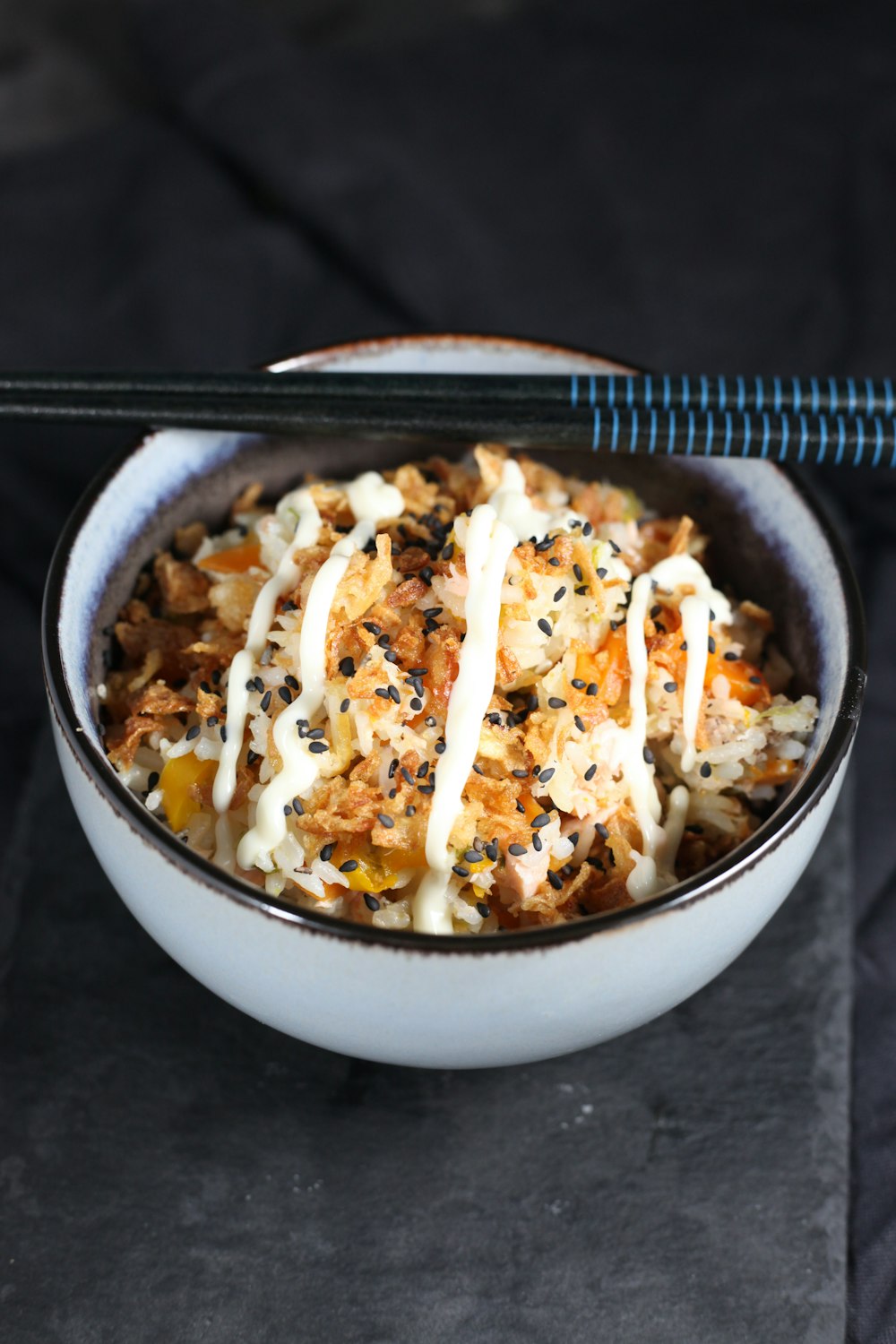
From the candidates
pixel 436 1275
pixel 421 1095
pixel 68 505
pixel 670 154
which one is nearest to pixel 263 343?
pixel 68 505

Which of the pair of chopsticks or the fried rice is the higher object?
the pair of chopsticks

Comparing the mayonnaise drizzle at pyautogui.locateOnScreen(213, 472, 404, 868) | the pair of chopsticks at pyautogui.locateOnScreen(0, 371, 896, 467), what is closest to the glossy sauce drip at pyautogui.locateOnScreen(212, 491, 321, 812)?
the mayonnaise drizzle at pyautogui.locateOnScreen(213, 472, 404, 868)

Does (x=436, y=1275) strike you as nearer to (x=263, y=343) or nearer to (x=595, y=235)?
(x=263, y=343)

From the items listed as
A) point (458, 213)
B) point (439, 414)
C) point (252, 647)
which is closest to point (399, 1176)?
point (252, 647)

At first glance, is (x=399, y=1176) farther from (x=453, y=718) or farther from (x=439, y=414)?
(x=439, y=414)

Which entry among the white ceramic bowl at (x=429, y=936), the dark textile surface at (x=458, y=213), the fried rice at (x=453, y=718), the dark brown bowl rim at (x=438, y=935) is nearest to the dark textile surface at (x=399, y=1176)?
the white ceramic bowl at (x=429, y=936)

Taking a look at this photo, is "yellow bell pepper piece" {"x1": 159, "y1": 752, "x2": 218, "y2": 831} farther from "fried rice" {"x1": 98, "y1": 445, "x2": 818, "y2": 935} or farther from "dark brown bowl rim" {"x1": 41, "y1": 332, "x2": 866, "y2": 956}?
"dark brown bowl rim" {"x1": 41, "y1": 332, "x2": 866, "y2": 956}

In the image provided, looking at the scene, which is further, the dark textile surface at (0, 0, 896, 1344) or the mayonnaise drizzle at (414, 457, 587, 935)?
the dark textile surface at (0, 0, 896, 1344)
